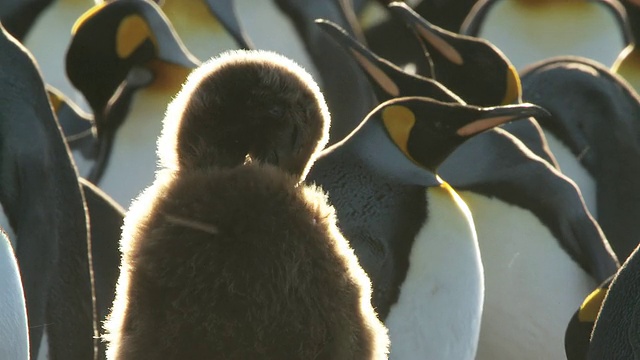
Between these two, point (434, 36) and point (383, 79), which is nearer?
point (383, 79)

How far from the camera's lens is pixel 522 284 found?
5301mm

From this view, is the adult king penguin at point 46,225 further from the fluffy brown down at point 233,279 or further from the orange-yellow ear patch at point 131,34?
the orange-yellow ear patch at point 131,34

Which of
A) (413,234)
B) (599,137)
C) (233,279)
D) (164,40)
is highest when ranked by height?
(233,279)

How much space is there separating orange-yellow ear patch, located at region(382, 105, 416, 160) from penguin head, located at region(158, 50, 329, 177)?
6.75ft

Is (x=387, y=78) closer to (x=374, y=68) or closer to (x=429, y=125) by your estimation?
(x=374, y=68)

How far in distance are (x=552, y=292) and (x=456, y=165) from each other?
1.86 feet

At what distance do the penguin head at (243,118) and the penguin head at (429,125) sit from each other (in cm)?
203

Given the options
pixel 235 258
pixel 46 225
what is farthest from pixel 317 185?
pixel 235 258

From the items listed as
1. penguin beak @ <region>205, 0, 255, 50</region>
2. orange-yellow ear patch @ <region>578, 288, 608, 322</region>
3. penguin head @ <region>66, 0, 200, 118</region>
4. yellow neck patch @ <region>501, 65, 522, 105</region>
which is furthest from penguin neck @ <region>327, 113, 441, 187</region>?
penguin beak @ <region>205, 0, 255, 50</region>

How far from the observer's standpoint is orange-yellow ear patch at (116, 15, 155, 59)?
20.3ft

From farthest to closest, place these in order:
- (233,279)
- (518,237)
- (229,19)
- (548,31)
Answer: (548,31)
(229,19)
(518,237)
(233,279)

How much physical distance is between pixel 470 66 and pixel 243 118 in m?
4.25

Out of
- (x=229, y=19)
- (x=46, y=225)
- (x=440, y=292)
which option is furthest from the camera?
(x=229, y=19)

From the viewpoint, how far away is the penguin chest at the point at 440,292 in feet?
13.9
